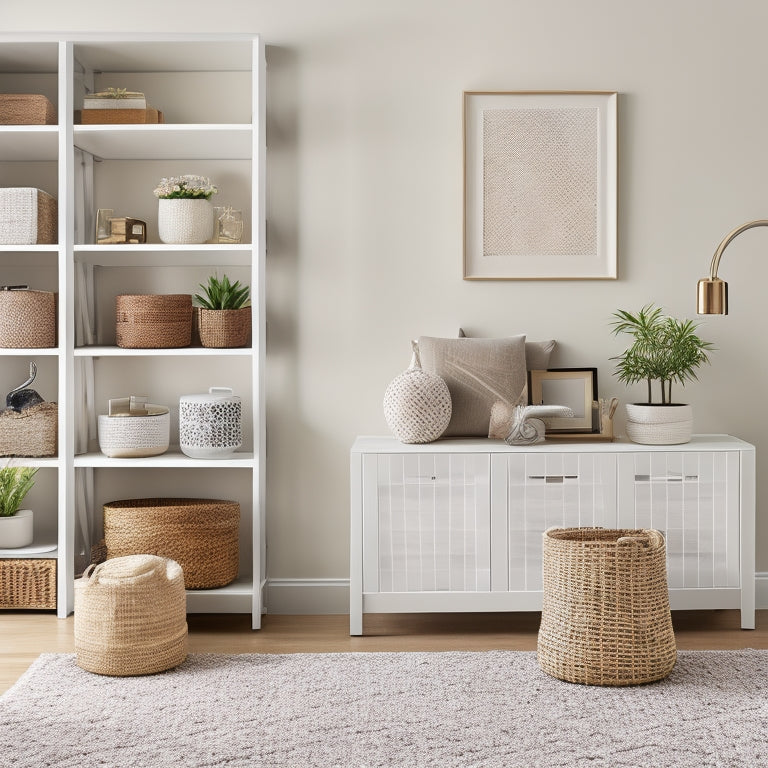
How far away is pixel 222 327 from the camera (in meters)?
3.07

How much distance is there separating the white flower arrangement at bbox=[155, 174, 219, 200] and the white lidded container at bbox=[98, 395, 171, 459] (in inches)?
29.2

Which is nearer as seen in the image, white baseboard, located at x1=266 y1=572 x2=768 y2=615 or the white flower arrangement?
the white flower arrangement

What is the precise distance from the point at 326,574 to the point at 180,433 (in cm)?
78

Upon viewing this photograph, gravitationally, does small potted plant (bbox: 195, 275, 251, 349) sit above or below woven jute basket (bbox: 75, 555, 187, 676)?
above

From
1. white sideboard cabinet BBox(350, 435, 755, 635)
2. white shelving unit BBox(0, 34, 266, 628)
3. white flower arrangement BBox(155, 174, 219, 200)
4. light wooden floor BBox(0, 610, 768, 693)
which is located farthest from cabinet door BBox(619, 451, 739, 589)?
white flower arrangement BBox(155, 174, 219, 200)

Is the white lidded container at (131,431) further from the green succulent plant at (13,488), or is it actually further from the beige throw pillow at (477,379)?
the beige throw pillow at (477,379)

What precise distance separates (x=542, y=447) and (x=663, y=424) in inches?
17.0

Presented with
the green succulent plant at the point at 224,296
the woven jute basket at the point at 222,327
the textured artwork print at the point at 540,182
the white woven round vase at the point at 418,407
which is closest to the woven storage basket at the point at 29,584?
the woven jute basket at the point at 222,327

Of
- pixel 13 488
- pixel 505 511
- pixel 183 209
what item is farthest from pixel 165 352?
pixel 505 511

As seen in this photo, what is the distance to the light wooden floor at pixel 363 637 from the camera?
2.83 m

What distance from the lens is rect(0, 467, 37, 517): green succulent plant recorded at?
3.14m

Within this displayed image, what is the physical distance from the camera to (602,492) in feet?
9.55

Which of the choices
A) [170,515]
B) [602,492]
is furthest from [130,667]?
[602,492]

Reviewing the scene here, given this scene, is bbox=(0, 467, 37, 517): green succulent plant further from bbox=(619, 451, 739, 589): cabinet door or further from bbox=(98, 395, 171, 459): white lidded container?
bbox=(619, 451, 739, 589): cabinet door
